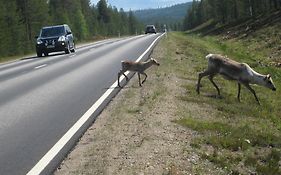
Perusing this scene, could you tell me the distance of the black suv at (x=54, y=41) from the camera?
107 ft

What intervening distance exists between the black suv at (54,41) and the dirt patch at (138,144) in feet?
70.0

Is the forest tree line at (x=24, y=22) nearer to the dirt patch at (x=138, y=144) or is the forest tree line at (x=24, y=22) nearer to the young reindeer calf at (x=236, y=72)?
the young reindeer calf at (x=236, y=72)

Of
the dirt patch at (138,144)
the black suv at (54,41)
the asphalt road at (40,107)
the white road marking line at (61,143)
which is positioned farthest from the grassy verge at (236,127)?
the black suv at (54,41)

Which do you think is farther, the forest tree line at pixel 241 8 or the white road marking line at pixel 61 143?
the forest tree line at pixel 241 8

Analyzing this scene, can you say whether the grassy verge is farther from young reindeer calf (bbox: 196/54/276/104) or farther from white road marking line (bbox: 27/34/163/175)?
white road marking line (bbox: 27/34/163/175)

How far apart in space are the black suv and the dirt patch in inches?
840

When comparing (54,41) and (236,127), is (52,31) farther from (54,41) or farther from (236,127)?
(236,127)

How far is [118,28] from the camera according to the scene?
6240 inches

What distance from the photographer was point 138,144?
7.92 metres

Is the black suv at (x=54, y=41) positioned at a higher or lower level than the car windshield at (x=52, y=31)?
lower

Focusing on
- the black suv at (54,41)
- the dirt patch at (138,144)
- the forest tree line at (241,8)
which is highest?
the dirt patch at (138,144)

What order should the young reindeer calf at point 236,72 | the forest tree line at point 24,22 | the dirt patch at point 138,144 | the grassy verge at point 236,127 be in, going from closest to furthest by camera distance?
1. the dirt patch at point 138,144
2. the grassy verge at point 236,127
3. the young reindeer calf at point 236,72
4. the forest tree line at point 24,22

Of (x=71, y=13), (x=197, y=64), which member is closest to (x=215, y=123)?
(x=197, y=64)

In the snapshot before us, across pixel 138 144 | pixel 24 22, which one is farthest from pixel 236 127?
pixel 24 22
